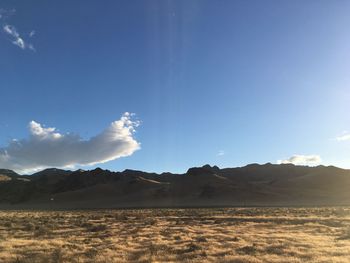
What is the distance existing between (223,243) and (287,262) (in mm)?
6646

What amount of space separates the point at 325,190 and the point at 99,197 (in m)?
76.1

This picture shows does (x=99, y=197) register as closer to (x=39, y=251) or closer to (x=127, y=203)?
(x=127, y=203)

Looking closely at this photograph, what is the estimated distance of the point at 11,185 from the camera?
18288 cm

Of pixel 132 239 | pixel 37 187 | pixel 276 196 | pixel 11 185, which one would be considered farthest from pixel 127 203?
pixel 132 239

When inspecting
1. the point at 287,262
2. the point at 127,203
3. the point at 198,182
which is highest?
the point at 198,182

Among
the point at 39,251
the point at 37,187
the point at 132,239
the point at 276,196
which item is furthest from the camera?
the point at 37,187

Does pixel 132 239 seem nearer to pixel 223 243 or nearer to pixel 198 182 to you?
pixel 223 243

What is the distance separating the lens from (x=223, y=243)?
24.1 metres

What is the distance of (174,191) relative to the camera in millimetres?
144125

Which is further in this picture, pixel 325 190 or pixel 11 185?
pixel 11 185

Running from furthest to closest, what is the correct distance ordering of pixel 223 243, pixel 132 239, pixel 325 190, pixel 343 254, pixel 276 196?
1. pixel 325 190
2. pixel 276 196
3. pixel 132 239
4. pixel 223 243
5. pixel 343 254

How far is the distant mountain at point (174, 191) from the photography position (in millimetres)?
121688

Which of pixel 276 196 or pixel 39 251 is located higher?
pixel 276 196

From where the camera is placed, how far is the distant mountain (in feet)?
399
